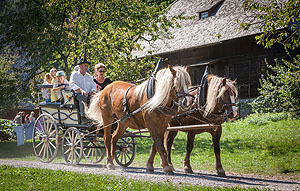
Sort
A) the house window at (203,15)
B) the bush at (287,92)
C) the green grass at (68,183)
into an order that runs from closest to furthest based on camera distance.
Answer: the green grass at (68,183) < the bush at (287,92) < the house window at (203,15)

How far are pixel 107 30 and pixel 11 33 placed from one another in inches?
157

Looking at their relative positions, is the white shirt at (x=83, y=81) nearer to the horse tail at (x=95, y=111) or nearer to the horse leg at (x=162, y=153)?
the horse tail at (x=95, y=111)

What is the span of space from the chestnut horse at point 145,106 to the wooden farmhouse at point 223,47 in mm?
15319

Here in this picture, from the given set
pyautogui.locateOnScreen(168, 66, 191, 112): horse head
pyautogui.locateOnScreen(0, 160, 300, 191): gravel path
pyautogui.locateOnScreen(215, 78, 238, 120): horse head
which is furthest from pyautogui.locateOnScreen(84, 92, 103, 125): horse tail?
pyautogui.locateOnScreen(215, 78, 238, 120): horse head

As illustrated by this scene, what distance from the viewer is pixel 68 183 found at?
666 cm

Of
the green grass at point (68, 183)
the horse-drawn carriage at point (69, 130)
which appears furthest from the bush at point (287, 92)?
the green grass at point (68, 183)

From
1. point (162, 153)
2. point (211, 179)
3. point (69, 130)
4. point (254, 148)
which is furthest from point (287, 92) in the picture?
point (162, 153)

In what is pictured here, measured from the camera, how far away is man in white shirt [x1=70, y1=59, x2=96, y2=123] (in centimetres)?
1012

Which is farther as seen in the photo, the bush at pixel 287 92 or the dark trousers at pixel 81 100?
the bush at pixel 287 92

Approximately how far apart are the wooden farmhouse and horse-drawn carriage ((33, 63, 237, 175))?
48.8 ft

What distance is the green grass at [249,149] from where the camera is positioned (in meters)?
10.7

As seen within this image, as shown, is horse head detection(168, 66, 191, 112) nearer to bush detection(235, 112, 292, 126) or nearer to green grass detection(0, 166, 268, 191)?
green grass detection(0, 166, 268, 191)

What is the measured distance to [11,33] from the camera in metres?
16.8

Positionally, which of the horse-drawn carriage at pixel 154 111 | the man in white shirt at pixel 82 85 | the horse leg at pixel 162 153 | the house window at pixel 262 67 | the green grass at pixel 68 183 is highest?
the house window at pixel 262 67
